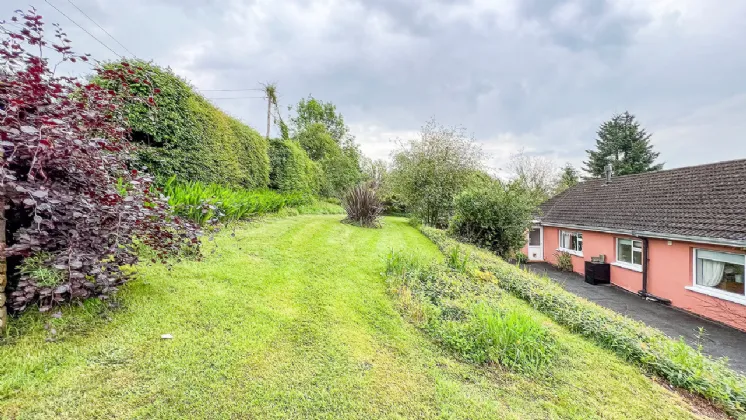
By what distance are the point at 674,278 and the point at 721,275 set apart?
1164 millimetres

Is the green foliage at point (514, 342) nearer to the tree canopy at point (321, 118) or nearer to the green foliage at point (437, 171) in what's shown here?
the green foliage at point (437, 171)

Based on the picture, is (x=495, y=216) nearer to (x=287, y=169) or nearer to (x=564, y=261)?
(x=564, y=261)

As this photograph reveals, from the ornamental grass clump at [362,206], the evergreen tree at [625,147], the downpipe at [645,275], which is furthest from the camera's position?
the evergreen tree at [625,147]

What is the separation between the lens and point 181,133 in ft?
22.6

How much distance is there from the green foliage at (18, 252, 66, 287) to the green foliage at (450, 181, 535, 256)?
11.9m

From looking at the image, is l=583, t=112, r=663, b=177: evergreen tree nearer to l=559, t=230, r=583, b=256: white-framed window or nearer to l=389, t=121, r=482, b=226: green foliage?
l=559, t=230, r=583, b=256: white-framed window

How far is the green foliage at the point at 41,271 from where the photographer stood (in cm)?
203

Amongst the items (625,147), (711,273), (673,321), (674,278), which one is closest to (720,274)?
(711,273)

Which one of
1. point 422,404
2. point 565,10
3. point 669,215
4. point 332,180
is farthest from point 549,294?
point 332,180

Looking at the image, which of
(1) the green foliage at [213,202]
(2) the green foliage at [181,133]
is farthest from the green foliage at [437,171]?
(2) the green foliage at [181,133]

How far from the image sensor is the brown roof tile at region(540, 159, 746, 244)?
8805 millimetres

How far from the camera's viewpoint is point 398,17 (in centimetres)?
851

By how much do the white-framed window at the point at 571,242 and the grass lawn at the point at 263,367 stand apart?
1362cm

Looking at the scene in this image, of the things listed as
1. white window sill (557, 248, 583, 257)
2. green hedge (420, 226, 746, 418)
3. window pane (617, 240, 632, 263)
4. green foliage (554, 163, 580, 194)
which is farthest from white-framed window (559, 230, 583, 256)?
green foliage (554, 163, 580, 194)
